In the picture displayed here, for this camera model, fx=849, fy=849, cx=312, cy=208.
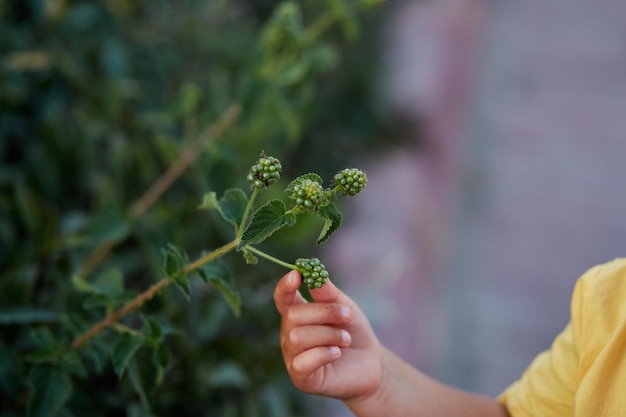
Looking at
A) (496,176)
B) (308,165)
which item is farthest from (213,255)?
(496,176)

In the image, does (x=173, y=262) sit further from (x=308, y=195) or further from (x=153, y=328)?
(x=308, y=195)

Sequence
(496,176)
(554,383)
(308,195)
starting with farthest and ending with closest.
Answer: (496,176), (554,383), (308,195)

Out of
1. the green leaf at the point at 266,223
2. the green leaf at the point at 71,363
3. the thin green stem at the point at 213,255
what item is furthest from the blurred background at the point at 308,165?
the green leaf at the point at 266,223

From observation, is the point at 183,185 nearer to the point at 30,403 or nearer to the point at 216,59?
the point at 216,59

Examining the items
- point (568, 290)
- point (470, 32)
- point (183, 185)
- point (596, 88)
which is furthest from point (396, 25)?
point (183, 185)

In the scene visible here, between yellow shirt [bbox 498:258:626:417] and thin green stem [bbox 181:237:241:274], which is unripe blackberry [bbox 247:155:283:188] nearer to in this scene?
thin green stem [bbox 181:237:241:274]

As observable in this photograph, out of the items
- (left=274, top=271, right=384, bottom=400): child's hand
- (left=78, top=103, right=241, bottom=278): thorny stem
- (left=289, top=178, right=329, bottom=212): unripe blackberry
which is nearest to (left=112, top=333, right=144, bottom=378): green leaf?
(left=274, top=271, right=384, bottom=400): child's hand

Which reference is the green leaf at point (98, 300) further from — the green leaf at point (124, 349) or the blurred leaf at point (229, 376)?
the blurred leaf at point (229, 376)
